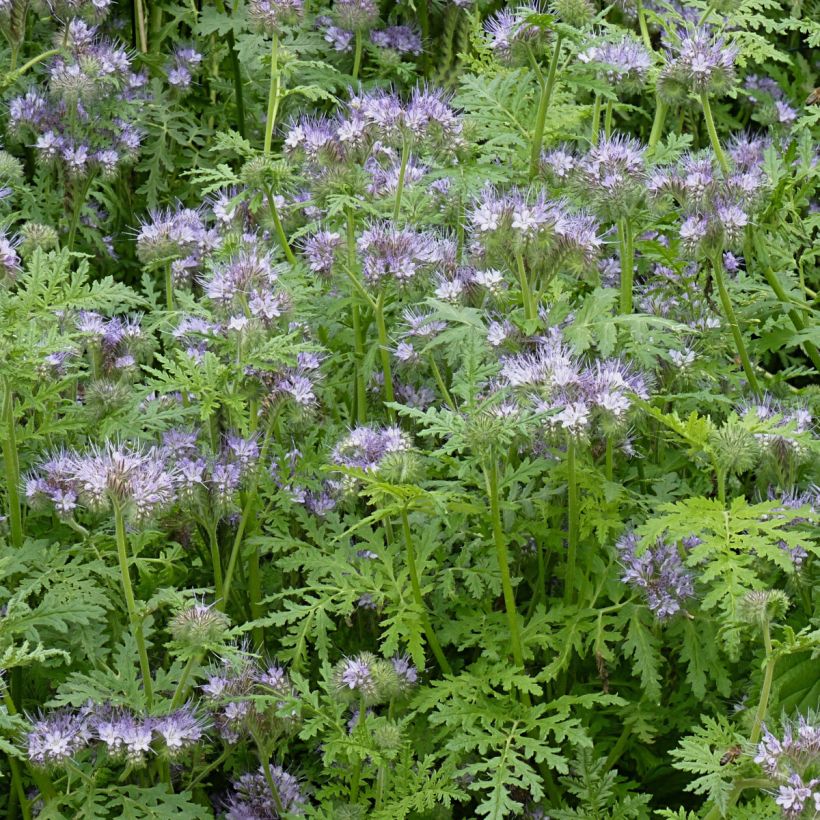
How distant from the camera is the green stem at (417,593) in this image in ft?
8.99

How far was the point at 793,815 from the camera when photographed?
2.22 metres

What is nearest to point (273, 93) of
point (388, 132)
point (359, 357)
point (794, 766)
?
point (388, 132)

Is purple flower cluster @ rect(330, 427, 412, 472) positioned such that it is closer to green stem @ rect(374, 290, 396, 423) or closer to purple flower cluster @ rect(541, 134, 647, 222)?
green stem @ rect(374, 290, 396, 423)

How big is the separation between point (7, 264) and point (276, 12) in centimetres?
108

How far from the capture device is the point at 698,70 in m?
3.30

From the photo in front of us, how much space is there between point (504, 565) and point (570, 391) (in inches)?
14.1

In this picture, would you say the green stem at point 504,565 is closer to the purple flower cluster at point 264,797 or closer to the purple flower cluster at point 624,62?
the purple flower cluster at point 264,797

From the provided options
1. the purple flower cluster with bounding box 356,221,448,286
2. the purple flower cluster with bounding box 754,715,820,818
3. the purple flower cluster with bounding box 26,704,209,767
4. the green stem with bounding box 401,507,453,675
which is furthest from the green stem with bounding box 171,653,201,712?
the purple flower cluster with bounding box 754,715,820,818

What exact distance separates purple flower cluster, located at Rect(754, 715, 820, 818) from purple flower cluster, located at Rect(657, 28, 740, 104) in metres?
1.66

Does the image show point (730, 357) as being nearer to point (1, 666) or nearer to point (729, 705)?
point (729, 705)

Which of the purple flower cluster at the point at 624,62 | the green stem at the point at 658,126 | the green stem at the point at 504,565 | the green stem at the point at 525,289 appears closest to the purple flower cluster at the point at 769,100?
the green stem at the point at 658,126

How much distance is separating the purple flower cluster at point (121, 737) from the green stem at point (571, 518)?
2.60 ft

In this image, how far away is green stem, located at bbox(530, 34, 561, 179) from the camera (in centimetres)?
305

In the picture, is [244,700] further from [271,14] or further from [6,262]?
[271,14]
